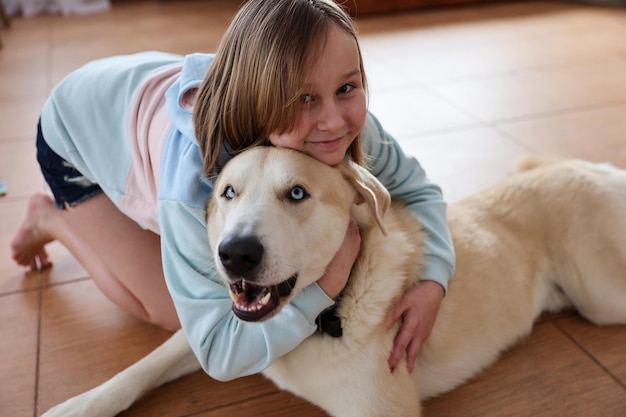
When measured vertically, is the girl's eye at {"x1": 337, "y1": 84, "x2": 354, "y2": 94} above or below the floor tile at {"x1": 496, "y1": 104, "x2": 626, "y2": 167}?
above

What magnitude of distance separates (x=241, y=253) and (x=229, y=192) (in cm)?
21

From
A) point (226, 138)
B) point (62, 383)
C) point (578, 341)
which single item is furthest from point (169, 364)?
point (578, 341)

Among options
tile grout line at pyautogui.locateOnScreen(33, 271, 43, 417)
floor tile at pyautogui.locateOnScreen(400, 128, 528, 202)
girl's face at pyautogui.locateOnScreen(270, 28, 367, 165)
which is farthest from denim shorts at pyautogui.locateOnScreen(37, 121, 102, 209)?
floor tile at pyautogui.locateOnScreen(400, 128, 528, 202)

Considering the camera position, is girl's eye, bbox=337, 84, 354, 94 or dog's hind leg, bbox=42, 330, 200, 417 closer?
girl's eye, bbox=337, 84, 354, 94

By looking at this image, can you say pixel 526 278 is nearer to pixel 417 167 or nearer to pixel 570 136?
pixel 417 167

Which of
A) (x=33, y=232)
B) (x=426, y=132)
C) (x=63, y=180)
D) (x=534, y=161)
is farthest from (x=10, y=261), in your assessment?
(x=426, y=132)

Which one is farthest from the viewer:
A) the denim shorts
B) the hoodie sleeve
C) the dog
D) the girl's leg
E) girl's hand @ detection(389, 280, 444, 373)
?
the denim shorts

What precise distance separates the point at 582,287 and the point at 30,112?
3.10 metres

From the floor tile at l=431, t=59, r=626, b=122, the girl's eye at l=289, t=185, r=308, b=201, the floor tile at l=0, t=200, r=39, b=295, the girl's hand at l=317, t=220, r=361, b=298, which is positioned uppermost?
the girl's eye at l=289, t=185, r=308, b=201

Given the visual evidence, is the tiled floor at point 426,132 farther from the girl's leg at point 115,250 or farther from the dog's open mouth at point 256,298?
the dog's open mouth at point 256,298

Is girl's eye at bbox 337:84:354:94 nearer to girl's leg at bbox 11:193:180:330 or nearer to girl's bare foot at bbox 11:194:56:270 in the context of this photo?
girl's leg at bbox 11:193:180:330

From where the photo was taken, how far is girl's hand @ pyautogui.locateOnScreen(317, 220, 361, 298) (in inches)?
52.4

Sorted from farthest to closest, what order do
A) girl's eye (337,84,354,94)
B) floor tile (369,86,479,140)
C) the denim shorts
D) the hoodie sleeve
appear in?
floor tile (369,86,479,140) < the denim shorts < the hoodie sleeve < girl's eye (337,84,354,94)

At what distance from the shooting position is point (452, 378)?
1.58m
